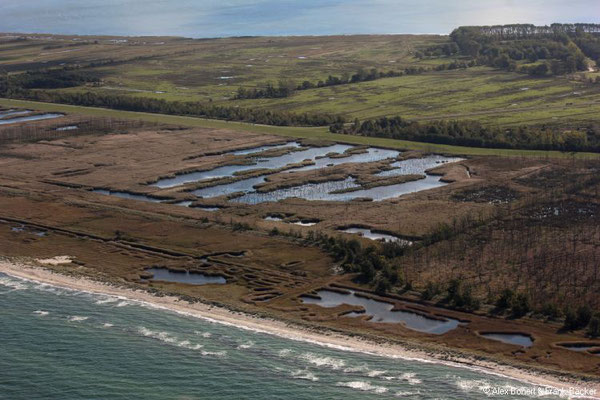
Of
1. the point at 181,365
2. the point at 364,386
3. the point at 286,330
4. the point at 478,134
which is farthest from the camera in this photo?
the point at 478,134

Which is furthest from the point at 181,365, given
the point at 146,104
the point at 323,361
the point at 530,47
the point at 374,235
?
the point at 530,47

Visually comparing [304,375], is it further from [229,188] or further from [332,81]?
[332,81]

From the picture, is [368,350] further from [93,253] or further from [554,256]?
[93,253]

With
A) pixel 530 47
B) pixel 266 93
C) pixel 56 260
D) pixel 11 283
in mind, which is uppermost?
pixel 530 47

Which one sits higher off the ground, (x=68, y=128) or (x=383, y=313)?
(x=68, y=128)

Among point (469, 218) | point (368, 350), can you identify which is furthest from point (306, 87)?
point (368, 350)

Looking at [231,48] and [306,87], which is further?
[231,48]
